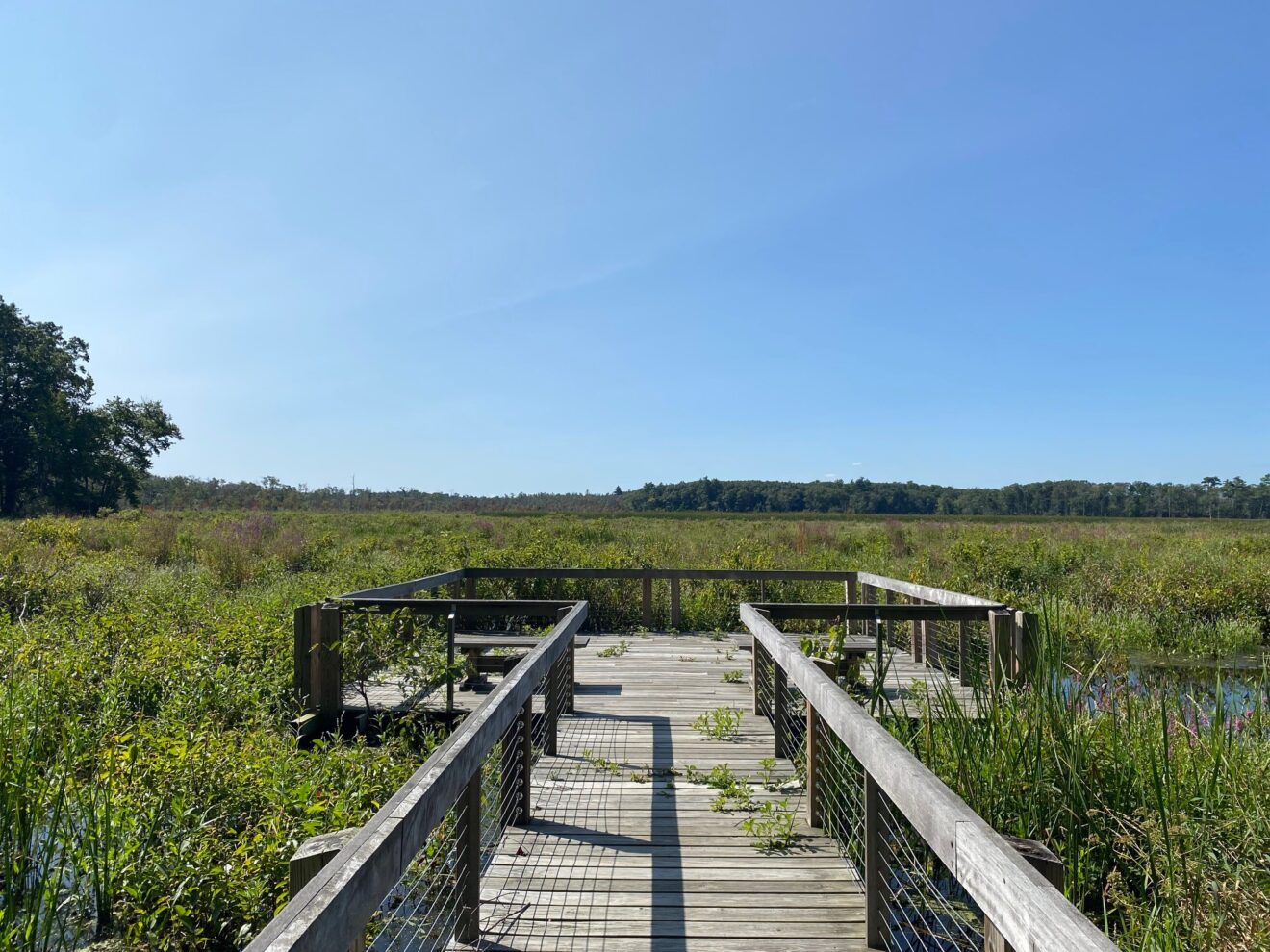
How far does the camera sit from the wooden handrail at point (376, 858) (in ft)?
3.86

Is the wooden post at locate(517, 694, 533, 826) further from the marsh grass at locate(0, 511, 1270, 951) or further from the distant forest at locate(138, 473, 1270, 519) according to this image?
the distant forest at locate(138, 473, 1270, 519)

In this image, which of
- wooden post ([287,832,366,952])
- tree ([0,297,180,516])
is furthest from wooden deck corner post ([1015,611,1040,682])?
tree ([0,297,180,516])

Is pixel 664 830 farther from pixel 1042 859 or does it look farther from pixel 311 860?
pixel 1042 859

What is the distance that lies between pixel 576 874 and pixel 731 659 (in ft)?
18.0

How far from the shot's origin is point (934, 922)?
10.3ft

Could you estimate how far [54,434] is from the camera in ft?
133

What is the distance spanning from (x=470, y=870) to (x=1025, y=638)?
4274 mm

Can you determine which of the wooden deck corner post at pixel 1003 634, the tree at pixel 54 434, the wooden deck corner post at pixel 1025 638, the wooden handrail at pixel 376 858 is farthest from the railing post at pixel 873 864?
the tree at pixel 54 434

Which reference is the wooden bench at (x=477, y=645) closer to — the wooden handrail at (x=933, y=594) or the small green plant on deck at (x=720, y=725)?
the small green plant on deck at (x=720, y=725)

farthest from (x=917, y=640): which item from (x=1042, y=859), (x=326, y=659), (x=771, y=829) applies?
(x=1042, y=859)

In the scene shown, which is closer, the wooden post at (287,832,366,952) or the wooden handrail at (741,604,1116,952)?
the wooden handrail at (741,604,1116,952)

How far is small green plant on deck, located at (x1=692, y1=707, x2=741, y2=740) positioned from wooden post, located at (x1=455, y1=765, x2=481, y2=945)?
121 inches

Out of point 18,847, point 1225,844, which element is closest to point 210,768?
point 18,847

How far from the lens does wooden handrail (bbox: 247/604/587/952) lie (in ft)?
3.86
